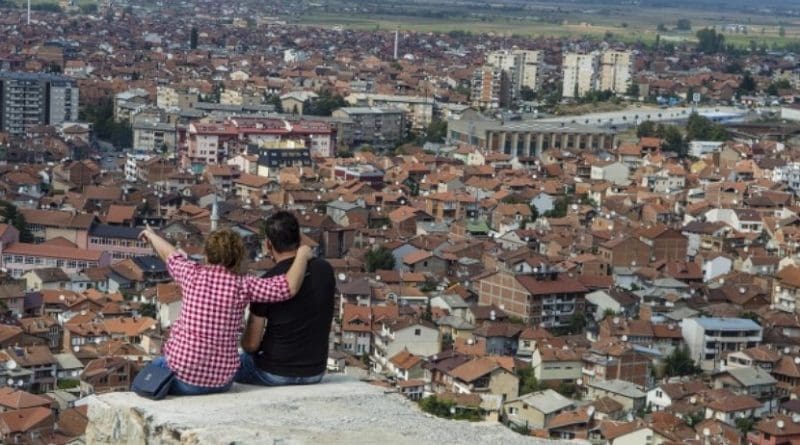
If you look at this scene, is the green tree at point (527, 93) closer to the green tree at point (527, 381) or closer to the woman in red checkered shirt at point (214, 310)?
the green tree at point (527, 381)

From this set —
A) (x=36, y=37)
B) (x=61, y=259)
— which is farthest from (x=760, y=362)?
(x=36, y=37)

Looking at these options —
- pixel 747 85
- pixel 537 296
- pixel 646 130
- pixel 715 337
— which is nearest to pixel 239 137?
pixel 646 130

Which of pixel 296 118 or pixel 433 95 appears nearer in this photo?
pixel 296 118

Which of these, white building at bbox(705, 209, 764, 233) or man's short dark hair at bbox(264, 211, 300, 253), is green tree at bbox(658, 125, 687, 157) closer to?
white building at bbox(705, 209, 764, 233)

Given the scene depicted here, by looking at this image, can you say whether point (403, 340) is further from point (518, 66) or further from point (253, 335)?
point (518, 66)

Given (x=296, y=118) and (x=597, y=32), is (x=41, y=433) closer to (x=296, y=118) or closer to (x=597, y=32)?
(x=296, y=118)

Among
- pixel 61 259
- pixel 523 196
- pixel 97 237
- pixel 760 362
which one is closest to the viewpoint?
pixel 760 362
